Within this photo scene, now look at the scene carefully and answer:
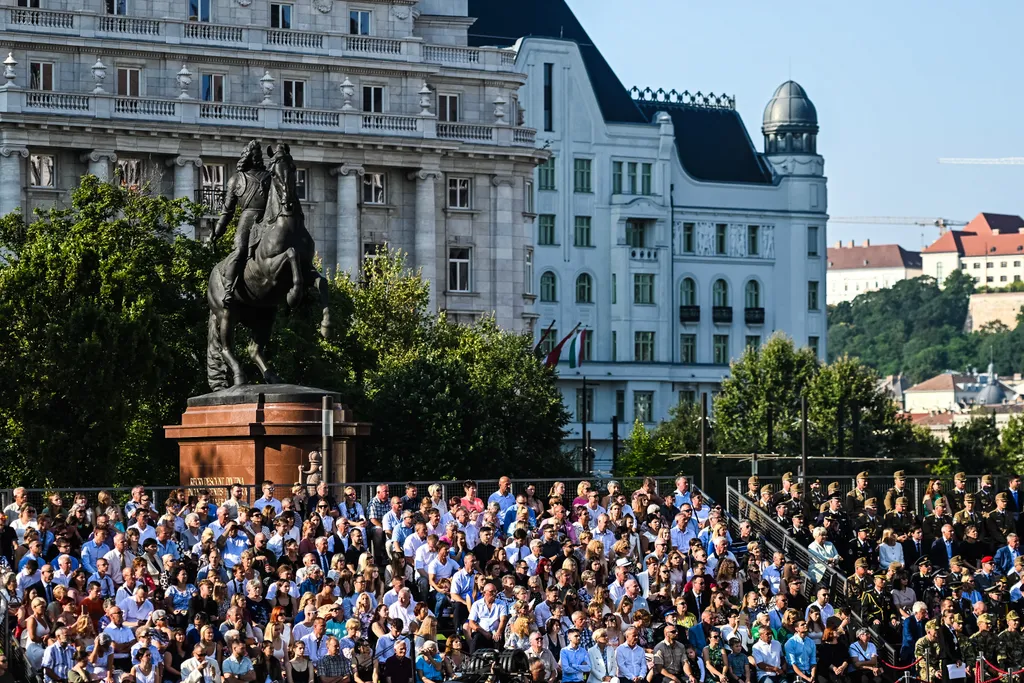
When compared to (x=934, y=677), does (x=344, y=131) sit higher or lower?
higher

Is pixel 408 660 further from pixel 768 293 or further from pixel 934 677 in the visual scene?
pixel 768 293

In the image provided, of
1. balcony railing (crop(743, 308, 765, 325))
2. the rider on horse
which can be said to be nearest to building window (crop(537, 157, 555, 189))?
balcony railing (crop(743, 308, 765, 325))

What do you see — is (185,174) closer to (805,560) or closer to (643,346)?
(643,346)

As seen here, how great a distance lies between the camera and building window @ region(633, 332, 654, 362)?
12588 cm

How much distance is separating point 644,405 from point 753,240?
1152 cm

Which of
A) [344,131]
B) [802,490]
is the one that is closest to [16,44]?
[344,131]

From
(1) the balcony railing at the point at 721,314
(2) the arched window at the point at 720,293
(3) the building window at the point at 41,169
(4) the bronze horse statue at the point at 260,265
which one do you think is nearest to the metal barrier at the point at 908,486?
(4) the bronze horse statue at the point at 260,265

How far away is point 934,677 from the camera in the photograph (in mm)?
37031

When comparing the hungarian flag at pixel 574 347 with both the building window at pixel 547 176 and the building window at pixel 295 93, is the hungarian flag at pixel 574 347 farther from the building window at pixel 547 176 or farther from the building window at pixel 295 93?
the building window at pixel 295 93

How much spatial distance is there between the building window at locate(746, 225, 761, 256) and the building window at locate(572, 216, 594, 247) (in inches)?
426

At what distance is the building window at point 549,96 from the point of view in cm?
12019

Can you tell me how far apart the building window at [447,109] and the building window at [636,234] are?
26857mm

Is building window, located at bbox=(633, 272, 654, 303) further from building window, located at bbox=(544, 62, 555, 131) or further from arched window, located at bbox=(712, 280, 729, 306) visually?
building window, located at bbox=(544, 62, 555, 131)

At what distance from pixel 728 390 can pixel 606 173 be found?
706 inches
